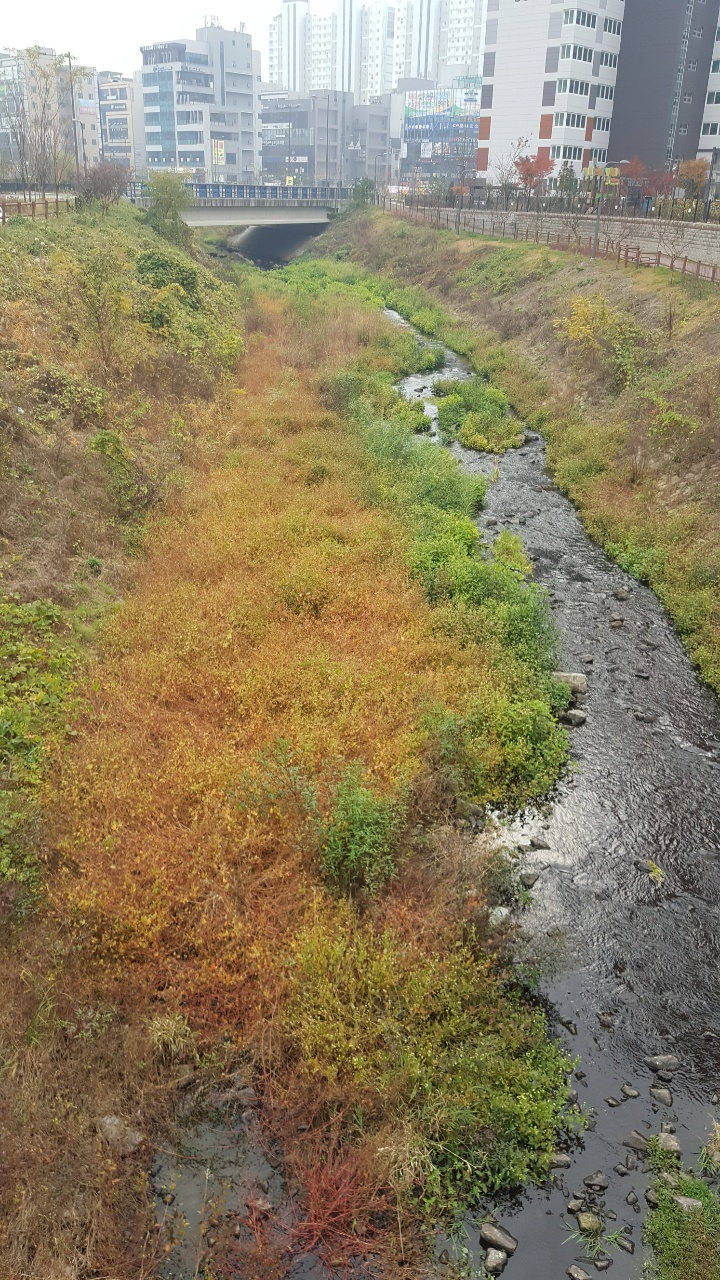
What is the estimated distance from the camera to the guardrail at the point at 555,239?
1207 inches

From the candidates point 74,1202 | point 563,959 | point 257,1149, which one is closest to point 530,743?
point 563,959

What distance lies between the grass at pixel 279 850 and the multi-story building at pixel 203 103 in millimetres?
111503


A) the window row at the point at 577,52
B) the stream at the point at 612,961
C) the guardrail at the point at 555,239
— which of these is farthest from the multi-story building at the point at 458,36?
the stream at the point at 612,961

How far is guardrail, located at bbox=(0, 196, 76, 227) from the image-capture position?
3000 centimetres

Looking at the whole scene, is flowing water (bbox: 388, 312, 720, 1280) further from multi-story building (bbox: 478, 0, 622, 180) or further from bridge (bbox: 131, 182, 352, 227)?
multi-story building (bbox: 478, 0, 622, 180)

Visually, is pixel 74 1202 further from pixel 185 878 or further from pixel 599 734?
pixel 599 734

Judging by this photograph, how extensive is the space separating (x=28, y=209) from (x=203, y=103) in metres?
97.4

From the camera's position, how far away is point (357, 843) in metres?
9.48

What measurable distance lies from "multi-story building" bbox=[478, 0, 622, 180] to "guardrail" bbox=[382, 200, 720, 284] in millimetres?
9630

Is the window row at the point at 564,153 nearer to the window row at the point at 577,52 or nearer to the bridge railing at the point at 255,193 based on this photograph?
the window row at the point at 577,52

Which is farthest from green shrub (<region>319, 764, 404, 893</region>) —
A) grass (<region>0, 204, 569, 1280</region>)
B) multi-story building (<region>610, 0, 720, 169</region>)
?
multi-story building (<region>610, 0, 720, 169</region>)

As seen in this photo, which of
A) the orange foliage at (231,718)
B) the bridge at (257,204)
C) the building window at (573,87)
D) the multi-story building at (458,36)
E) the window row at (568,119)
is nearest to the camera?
the orange foliage at (231,718)

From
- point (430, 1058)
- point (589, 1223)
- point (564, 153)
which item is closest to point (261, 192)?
point (564, 153)

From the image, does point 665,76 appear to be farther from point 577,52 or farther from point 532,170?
point 532,170
